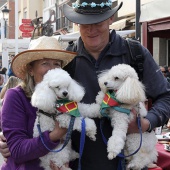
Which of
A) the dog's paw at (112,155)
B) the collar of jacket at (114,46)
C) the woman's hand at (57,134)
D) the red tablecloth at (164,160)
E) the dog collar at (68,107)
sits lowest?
the red tablecloth at (164,160)

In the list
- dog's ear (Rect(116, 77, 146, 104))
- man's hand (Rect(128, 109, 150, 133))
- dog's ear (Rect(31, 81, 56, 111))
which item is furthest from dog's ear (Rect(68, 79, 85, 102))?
man's hand (Rect(128, 109, 150, 133))

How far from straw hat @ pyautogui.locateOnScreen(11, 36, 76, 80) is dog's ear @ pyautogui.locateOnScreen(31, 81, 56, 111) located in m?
0.21

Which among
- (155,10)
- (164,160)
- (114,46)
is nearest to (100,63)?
(114,46)

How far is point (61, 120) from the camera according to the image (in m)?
2.10

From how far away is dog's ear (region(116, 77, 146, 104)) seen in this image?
209 cm

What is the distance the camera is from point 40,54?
87.5 inches

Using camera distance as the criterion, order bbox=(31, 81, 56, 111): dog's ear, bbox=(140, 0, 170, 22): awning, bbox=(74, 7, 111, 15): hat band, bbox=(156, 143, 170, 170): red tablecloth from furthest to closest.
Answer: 1. bbox=(140, 0, 170, 22): awning
2. bbox=(156, 143, 170, 170): red tablecloth
3. bbox=(74, 7, 111, 15): hat band
4. bbox=(31, 81, 56, 111): dog's ear

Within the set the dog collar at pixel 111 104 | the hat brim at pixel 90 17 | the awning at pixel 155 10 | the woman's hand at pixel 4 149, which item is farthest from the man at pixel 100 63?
the awning at pixel 155 10

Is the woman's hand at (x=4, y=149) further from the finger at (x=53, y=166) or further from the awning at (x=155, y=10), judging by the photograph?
the awning at (x=155, y=10)

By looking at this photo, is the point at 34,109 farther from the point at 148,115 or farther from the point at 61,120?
the point at 148,115

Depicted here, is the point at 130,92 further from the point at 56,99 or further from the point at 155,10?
the point at 155,10

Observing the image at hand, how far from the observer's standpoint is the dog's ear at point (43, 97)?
2037mm

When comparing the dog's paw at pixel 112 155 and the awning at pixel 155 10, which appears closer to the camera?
the dog's paw at pixel 112 155

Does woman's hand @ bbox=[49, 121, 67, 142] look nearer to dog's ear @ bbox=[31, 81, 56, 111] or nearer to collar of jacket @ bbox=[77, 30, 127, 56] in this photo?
dog's ear @ bbox=[31, 81, 56, 111]
